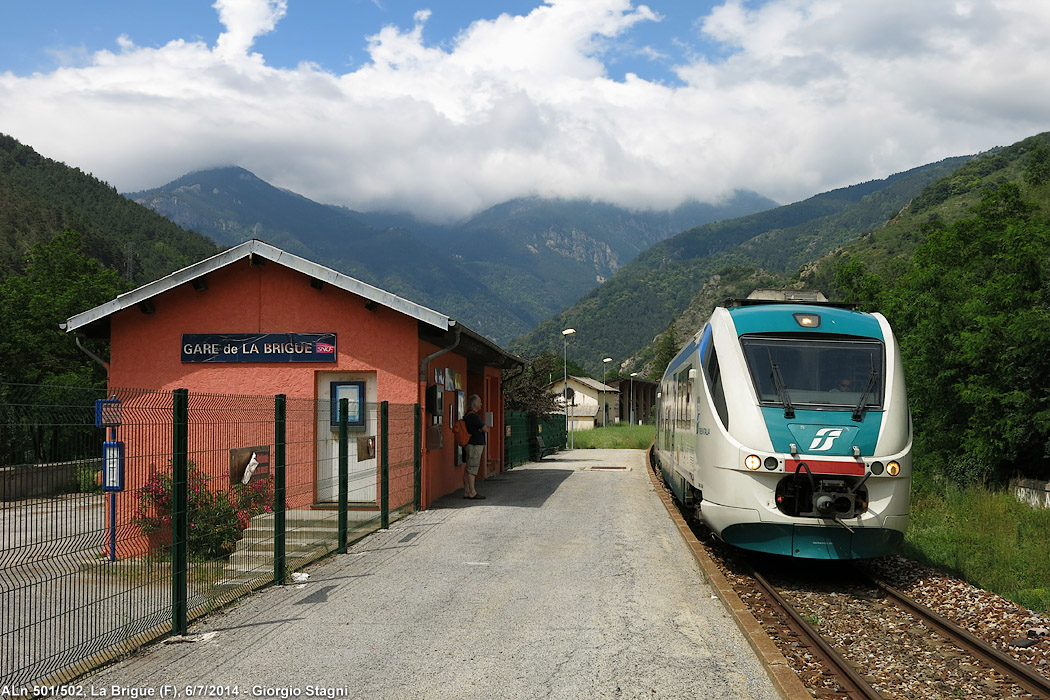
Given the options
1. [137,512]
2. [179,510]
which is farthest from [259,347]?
[137,512]

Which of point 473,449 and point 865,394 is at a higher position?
point 865,394

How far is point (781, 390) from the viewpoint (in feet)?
30.7

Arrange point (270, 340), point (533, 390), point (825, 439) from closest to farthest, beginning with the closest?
point (825, 439) → point (270, 340) → point (533, 390)

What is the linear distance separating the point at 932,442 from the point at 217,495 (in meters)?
16.9

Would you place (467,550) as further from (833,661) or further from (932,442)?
(932,442)

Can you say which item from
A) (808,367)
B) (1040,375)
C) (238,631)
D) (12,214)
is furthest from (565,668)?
(12,214)

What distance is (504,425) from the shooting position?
25.3 metres

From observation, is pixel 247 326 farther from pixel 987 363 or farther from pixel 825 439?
pixel 987 363

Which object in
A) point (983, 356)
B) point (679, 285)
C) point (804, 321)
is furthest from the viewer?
point (679, 285)

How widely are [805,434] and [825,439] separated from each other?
0.65 ft

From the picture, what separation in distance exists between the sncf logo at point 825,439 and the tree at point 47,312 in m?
30.7

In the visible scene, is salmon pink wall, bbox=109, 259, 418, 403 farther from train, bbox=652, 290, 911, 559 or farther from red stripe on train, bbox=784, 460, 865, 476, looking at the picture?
red stripe on train, bbox=784, 460, 865, 476

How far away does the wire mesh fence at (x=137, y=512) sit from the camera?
5.00 metres

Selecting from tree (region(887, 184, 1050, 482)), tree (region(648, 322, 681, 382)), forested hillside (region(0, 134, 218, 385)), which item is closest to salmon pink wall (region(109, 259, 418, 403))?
forested hillside (region(0, 134, 218, 385))
